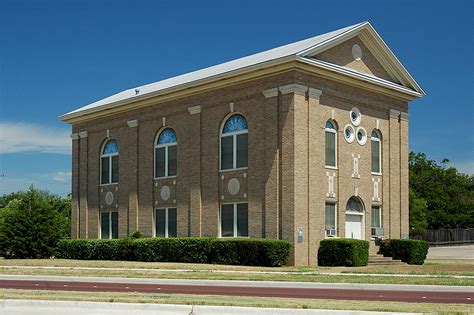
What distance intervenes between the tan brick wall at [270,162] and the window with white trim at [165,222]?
49 centimetres

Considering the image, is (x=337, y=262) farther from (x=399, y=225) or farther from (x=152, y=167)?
(x=152, y=167)

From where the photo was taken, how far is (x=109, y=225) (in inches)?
1806

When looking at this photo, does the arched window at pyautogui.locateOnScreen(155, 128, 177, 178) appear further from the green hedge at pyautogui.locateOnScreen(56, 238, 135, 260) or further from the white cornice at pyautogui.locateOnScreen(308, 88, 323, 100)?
the white cornice at pyautogui.locateOnScreen(308, 88, 323, 100)

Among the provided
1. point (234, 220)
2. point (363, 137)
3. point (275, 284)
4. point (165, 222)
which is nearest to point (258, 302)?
point (275, 284)

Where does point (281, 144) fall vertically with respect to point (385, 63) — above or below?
below

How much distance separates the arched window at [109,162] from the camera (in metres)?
45.8

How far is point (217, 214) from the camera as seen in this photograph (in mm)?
37656

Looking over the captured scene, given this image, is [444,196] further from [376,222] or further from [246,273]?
[246,273]

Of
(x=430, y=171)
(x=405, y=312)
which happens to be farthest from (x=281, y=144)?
(x=430, y=171)

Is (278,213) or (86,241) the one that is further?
(86,241)

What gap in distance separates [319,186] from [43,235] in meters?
18.6

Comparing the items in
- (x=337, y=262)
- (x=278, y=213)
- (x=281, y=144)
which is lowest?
(x=337, y=262)

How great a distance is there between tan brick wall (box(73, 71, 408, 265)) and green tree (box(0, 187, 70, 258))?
4385 mm

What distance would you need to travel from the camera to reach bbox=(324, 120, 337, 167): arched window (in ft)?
118
